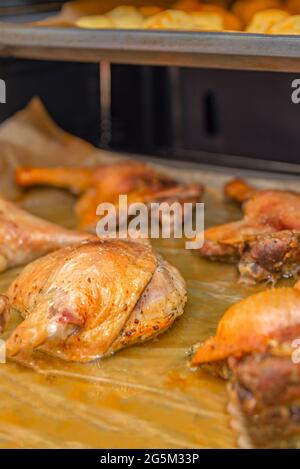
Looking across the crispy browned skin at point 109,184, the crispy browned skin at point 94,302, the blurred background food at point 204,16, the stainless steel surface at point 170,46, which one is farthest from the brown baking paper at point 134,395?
the blurred background food at point 204,16

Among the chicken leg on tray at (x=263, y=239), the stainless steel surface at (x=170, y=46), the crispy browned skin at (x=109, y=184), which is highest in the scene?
the stainless steel surface at (x=170, y=46)

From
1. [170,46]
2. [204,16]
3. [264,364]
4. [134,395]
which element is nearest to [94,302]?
[134,395]

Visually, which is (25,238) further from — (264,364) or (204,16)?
(264,364)

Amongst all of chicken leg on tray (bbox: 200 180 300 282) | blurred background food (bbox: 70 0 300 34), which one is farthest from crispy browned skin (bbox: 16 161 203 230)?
blurred background food (bbox: 70 0 300 34)

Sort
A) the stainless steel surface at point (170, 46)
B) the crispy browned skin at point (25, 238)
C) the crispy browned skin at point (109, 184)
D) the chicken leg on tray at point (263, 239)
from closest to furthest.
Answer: the stainless steel surface at point (170, 46), the chicken leg on tray at point (263, 239), the crispy browned skin at point (25, 238), the crispy browned skin at point (109, 184)

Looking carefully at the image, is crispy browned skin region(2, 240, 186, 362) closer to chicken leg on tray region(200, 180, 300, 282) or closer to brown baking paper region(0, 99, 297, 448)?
brown baking paper region(0, 99, 297, 448)

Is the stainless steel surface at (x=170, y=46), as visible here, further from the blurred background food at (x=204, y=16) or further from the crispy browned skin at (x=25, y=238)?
the crispy browned skin at (x=25, y=238)

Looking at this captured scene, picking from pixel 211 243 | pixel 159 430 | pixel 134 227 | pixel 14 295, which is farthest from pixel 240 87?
pixel 159 430
